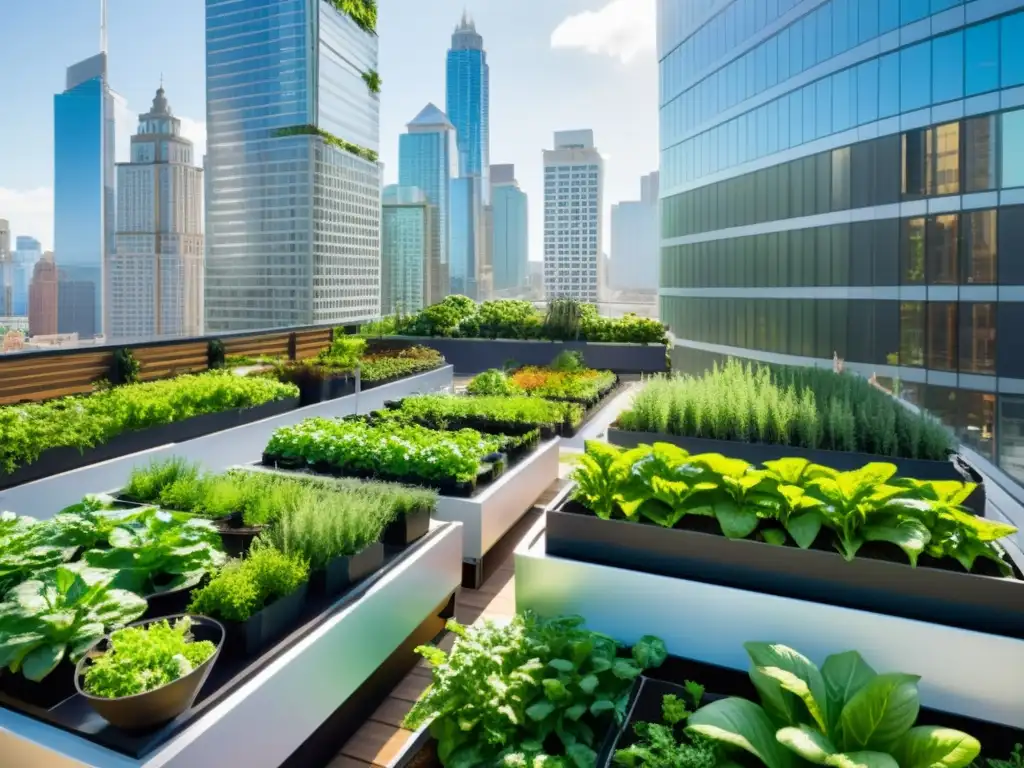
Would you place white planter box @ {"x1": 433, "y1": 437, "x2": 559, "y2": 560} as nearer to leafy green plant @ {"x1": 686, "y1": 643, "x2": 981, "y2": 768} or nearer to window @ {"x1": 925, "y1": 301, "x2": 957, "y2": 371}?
leafy green plant @ {"x1": 686, "y1": 643, "x2": 981, "y2": 768}

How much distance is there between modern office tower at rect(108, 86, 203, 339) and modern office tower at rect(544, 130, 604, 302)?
50.8m

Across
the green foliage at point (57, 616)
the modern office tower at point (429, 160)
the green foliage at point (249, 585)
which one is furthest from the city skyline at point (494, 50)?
the modern office tower at point (429, 160)

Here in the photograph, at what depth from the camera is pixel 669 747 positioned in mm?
1808

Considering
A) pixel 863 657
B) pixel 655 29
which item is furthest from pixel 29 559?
pixel 655 29

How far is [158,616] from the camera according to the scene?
2406 millimetres

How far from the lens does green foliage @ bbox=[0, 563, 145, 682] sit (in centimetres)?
195

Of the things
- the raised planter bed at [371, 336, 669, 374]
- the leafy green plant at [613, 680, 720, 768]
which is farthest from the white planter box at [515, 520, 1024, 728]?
the raised planter bed at [371, 336, 669, 374]

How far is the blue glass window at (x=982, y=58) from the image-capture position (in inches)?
618

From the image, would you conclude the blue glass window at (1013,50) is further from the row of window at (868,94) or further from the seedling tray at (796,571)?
the seedling tray at (796,571)

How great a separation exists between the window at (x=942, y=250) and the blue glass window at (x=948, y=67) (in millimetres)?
2947

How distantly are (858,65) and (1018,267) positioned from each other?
291 inches

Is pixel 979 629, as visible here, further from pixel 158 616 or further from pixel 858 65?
pixel 858 65

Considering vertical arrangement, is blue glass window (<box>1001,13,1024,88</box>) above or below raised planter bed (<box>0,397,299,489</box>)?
above

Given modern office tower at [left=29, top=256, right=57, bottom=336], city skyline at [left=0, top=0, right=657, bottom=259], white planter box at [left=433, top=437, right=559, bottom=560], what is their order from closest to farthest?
1. white planter box at [left=433, top=437, right=559, bottom=560]
2. city skyline at [left=0, top=0, right=657, bottom=259]
3. modern office tower at [left=29, top=256, right=57, bottom=336]
